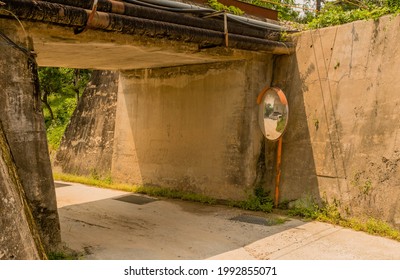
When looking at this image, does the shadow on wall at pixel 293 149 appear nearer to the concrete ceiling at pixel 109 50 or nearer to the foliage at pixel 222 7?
the concrete ceiling at pixel 109 50

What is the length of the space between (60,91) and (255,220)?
1569 centimetres

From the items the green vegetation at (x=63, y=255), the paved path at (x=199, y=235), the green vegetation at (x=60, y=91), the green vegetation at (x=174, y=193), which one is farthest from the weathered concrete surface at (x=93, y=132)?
the green vegetation at (x=63, y=255)

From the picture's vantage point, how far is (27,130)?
5496mm

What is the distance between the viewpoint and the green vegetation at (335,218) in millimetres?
7137

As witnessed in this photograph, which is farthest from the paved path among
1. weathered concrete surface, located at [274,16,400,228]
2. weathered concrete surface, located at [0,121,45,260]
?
weathered concrete surface, located at [0,121,45,260]

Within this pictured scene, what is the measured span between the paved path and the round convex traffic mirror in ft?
5.39

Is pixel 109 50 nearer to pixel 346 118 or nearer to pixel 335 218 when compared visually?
pixel 346 118

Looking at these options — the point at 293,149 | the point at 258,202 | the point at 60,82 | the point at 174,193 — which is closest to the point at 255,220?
the point at 258,202

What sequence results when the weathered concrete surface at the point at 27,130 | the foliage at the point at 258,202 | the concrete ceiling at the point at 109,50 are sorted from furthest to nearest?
the foliage at the point at 258,202, the concrete ceiling at the point at 109,50, the weathered concrete surface at the point at 27,130

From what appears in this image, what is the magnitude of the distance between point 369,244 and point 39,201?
15.7ft

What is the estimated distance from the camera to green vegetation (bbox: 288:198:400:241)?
7137mm

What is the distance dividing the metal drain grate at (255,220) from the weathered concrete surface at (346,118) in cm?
93

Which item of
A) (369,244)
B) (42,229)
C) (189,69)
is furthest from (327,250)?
(189,69)

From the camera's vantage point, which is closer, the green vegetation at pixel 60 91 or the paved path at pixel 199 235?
the paved path at pixel 199 235
